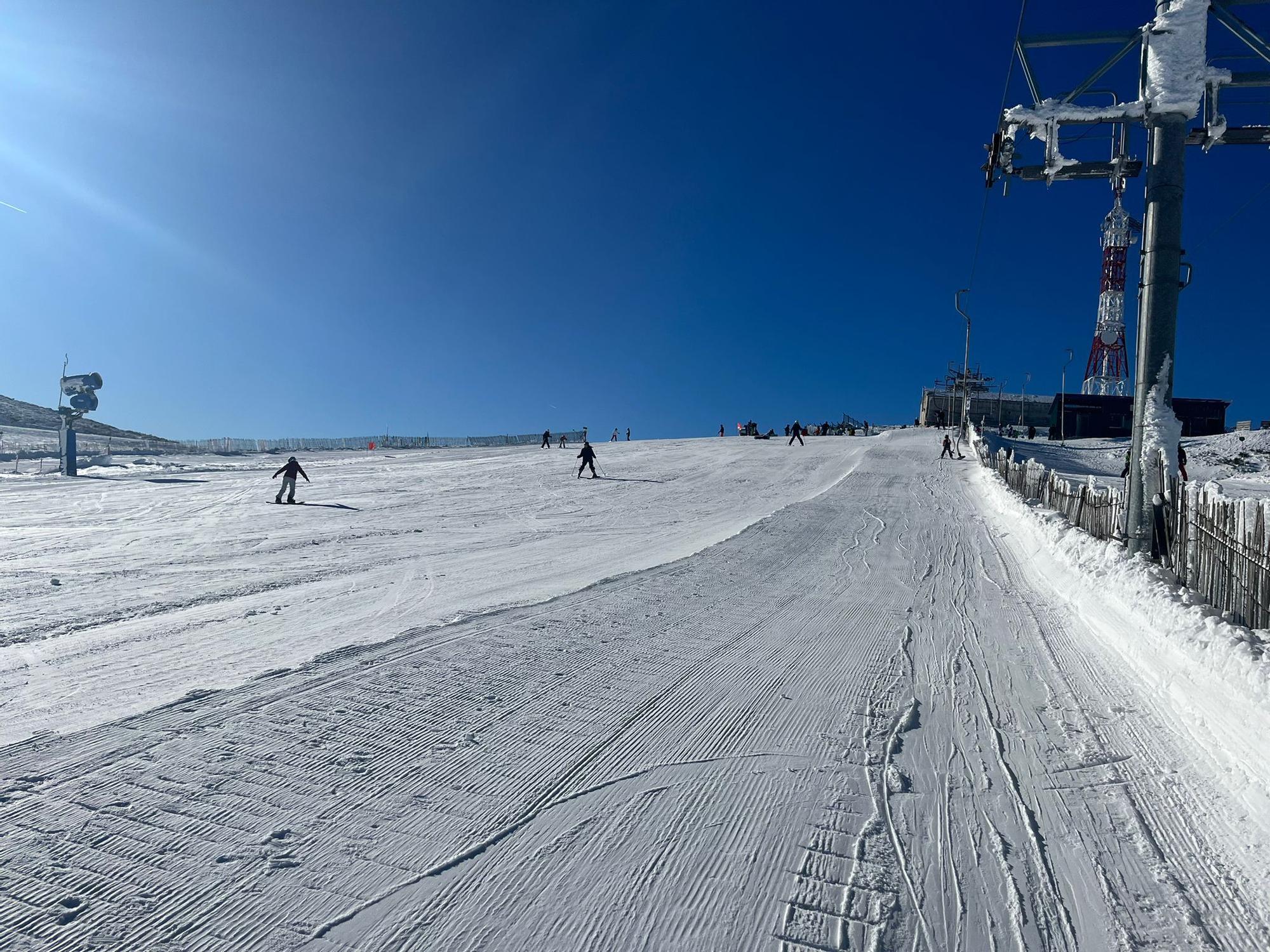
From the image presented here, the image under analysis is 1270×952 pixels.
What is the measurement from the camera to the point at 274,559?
11922mm

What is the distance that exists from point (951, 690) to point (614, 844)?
3.68 meters

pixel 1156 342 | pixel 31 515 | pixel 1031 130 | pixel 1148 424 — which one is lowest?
pixel 31 515

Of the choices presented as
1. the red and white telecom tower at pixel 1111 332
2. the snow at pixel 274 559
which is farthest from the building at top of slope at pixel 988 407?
the snow at pixel 274 559

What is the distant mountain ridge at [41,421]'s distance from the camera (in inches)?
2635

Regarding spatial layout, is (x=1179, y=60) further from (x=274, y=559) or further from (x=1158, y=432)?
(x=274, y=559)

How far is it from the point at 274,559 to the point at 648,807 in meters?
10.2

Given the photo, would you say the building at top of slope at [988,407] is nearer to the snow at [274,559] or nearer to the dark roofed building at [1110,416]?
the dark roofed building at [1110,416]

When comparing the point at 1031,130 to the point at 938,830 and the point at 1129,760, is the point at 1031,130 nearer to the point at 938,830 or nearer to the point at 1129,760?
the point at 1129,760

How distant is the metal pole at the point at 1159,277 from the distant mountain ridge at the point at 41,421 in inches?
2894

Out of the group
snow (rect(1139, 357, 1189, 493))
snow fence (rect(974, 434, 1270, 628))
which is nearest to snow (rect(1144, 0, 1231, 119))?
snow (rect(1139, 357, 1189, 493))

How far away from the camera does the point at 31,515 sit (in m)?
18.2

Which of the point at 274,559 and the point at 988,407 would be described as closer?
the point at 274,559

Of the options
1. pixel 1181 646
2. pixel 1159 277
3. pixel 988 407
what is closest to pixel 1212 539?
pixel 1181 646

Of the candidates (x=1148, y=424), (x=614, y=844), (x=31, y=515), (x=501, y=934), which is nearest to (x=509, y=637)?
(x=614, y=844)
